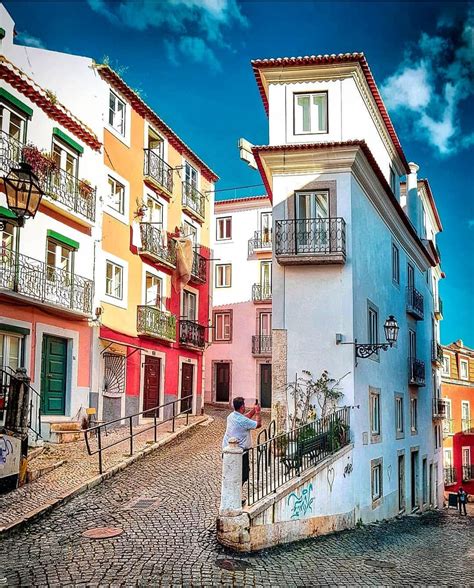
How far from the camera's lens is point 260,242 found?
3544 cm

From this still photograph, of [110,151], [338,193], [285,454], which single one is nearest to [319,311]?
[338,193]

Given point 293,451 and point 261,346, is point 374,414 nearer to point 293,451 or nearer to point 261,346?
point 293,451

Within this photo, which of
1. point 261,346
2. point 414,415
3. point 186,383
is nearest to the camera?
point 414,415

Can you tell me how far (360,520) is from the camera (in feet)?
49.9

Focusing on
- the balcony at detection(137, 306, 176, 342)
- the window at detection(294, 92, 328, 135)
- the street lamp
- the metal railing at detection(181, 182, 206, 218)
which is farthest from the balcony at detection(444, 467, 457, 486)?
the street lamp

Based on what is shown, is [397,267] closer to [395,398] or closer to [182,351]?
[395,398]

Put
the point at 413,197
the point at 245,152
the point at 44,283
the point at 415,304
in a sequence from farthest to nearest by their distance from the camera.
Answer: the point at 413,197
the point at 415,304
the point at 245,152
the point at 44,283

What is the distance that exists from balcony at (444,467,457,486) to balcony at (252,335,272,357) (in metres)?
11.7

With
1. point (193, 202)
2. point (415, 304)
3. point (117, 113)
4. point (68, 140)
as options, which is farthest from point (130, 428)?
point (193, 202)

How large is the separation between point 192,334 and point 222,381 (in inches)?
389

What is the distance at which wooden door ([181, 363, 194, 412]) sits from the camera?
86.4ft

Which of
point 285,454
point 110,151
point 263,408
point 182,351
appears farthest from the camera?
point 263,408

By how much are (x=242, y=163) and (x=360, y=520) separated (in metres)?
11.2

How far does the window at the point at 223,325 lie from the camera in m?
36.2
